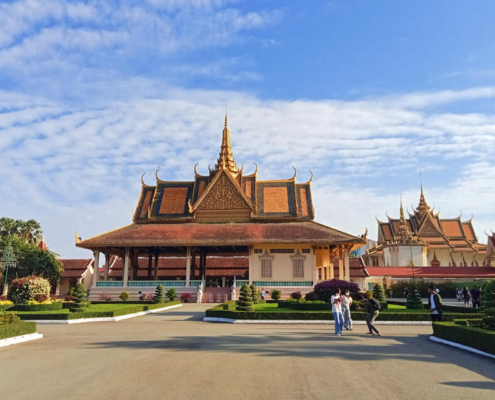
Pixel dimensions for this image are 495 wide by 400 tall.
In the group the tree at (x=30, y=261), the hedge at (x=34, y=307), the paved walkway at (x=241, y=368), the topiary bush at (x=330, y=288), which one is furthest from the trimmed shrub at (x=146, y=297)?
the paved walkway at (x=241, y=368)

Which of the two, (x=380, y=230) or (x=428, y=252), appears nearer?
(x=428, y=252)

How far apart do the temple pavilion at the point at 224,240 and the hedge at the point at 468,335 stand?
21293mm

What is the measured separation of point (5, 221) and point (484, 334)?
42.0 meters

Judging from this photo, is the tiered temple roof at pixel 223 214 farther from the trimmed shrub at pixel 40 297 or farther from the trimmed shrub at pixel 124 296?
the trimmed shrub at pixel 40 297

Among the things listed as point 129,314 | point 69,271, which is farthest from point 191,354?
point 69,271

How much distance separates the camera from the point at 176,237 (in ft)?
115

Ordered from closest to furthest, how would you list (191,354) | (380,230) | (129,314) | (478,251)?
(191,354), (129,314), (478,251), (380,230)

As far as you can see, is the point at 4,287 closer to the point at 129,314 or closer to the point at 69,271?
the point at 69,271

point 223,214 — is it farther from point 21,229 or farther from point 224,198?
point 21,229

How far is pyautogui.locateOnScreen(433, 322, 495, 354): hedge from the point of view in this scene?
914 centimetres

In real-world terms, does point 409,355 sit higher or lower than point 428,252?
lower

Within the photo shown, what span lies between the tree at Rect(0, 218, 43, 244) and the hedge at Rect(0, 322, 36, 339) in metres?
30.7

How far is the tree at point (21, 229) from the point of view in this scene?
40.4 m

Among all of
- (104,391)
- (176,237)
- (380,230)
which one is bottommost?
(104,391)
